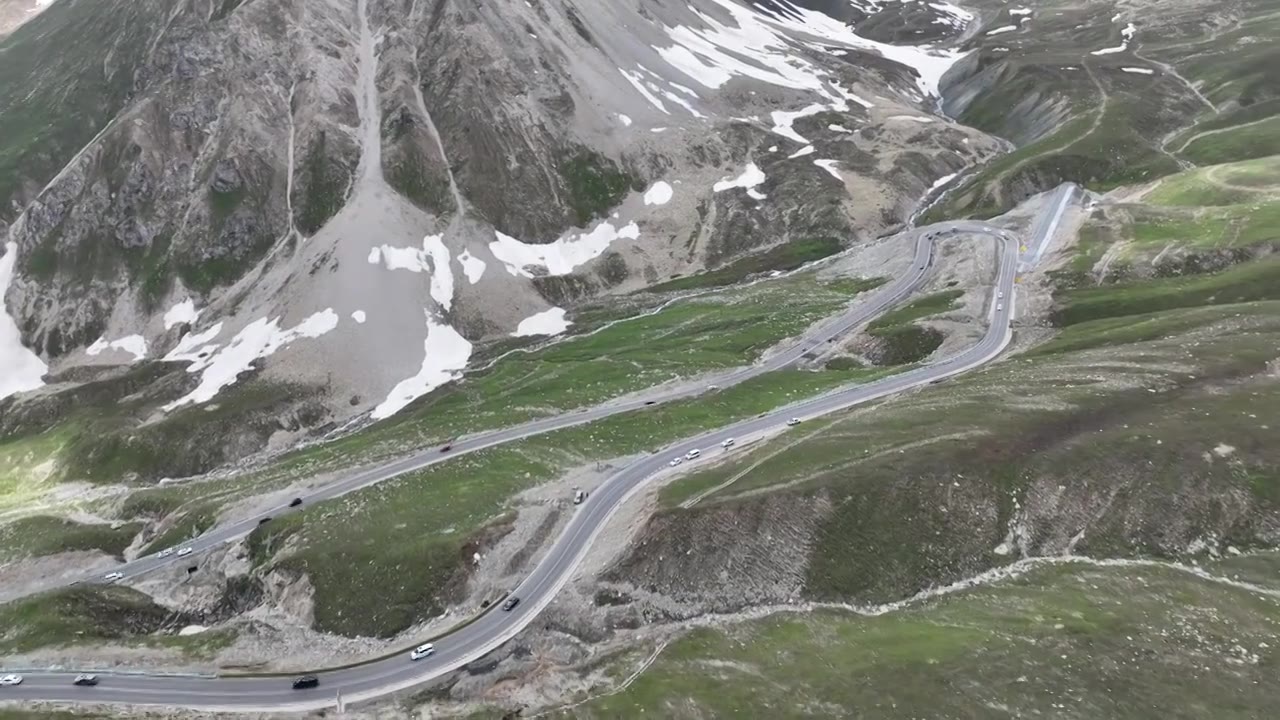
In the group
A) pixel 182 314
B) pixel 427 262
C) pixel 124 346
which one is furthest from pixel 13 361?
pixel 427 262

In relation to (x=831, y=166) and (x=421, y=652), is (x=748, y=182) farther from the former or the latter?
(x=421, y=652)

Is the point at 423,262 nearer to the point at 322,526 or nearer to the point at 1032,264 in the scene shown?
the point at 322,526

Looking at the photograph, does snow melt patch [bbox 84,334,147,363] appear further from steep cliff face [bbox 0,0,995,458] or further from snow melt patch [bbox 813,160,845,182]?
snow melt patch [bbox 813,160,845,182]

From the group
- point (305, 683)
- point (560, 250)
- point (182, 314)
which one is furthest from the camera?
point (560, 250)

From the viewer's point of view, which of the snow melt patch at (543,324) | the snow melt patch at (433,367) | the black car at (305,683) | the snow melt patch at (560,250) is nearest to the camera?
the black car at (305,683)

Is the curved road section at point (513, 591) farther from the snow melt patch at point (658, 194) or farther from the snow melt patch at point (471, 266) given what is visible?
the snow melt patch at point (658, 194)

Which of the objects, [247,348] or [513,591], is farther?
[247,348]

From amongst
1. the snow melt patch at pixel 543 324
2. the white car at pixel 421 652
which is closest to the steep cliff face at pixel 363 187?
the snow melt patch at pixel 543 324
